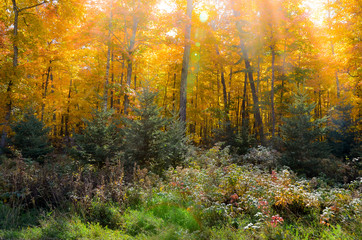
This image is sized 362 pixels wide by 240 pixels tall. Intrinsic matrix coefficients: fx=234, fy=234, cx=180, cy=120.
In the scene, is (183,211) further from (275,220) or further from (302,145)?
(302,145)

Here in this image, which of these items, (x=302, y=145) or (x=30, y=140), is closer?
(x=302, y=145)

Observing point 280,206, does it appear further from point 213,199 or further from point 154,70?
point 154,70

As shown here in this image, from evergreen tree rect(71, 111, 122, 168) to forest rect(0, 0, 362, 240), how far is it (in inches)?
2.2

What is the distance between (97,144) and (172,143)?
3.01 m

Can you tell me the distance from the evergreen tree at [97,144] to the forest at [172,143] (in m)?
0.06

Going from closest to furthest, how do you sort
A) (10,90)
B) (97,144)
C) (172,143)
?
1. (97,144)
2. (172,143)
3. (10,90)

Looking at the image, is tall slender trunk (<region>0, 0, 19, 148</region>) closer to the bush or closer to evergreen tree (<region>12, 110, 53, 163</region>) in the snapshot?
evergreen tree (<region>12, 110, 53, 163</region>)

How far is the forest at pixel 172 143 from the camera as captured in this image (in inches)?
185

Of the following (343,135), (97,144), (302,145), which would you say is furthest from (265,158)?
(97,144)

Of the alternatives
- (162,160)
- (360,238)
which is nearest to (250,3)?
(162,160)

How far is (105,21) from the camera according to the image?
1371 cm

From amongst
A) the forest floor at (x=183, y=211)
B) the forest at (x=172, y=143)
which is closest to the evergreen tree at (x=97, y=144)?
the forest at (x=172, y=143)

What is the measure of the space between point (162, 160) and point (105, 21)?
31.1ft

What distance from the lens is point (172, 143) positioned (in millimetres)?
9812
